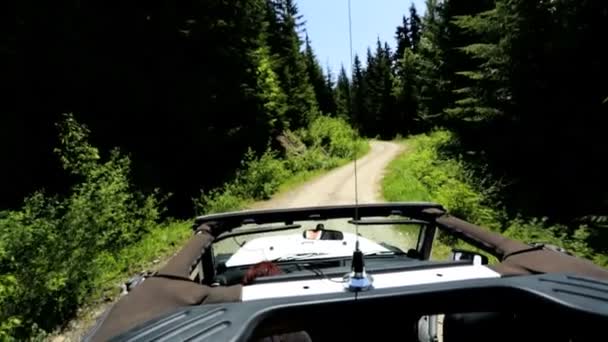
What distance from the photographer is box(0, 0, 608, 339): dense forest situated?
7.10m

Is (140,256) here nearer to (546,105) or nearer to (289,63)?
(546,105)

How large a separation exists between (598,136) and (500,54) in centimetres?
337

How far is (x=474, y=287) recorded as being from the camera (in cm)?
144

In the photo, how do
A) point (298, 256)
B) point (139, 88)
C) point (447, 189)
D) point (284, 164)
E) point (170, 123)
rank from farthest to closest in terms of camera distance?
1. point (284, 164)
2. point (170, 123)
3. point (139, 88)
4. point (447, 189)
5. point (298, 256)

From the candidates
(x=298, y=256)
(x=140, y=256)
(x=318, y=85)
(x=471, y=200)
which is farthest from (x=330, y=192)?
(x=318, y=85)

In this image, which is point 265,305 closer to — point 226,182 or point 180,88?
point 180,88

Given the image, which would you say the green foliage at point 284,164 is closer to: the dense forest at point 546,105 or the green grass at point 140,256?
the green grass at point 140,256

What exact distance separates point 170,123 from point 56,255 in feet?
29.7

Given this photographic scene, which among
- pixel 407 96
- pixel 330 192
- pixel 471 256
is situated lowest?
pixel 330 192

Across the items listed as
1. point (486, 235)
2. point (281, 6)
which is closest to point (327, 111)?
point (281, 6)

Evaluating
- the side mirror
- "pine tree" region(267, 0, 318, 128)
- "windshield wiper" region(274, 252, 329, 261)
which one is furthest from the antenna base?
"pine tree" region(267, 0, 318, 128)

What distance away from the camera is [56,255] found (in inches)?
257

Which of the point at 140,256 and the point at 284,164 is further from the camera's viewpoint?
the point at 284,164

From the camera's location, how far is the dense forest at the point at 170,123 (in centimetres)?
710
